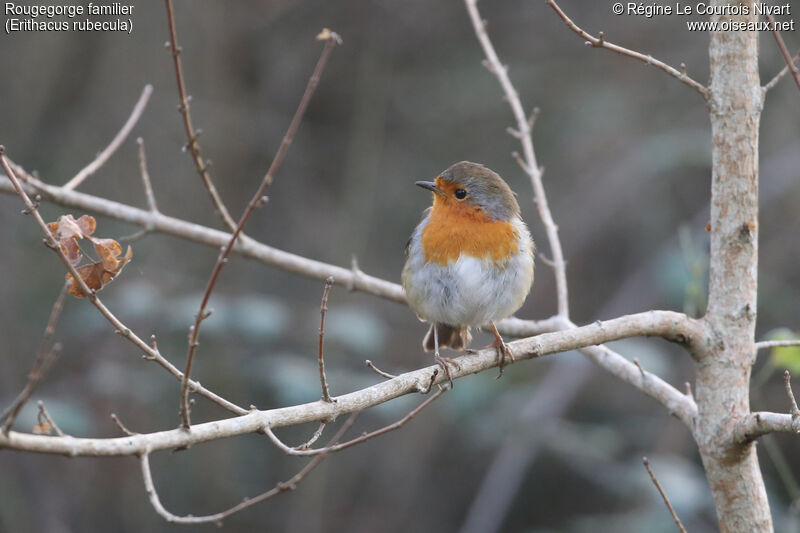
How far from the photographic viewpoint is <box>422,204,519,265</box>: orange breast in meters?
3.37

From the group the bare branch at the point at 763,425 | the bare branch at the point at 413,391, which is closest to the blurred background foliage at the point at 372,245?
the bare branch at the point at 413,391

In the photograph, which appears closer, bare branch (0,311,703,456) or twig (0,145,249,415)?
bare branch (0,311,703,456)

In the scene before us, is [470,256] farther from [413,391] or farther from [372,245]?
[372,245]

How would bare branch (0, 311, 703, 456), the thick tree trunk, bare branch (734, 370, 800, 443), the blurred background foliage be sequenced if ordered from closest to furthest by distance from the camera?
bare branch (0, 311, 703, 456) → bare branch (734, 370, 800, 443) → the thick tree trunk → the blurred background foliage

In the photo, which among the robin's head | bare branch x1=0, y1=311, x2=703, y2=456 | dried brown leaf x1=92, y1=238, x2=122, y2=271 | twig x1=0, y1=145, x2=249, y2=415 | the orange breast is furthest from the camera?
the robin's head

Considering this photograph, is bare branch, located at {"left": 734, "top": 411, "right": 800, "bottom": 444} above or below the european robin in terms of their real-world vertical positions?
below

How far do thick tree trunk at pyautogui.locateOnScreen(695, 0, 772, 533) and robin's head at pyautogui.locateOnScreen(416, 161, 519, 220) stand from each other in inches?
44.3

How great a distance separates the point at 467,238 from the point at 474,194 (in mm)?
216

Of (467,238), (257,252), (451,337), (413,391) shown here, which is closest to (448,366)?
(413,391)

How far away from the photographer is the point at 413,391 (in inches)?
87.9

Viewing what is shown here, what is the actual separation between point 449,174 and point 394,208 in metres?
4.02

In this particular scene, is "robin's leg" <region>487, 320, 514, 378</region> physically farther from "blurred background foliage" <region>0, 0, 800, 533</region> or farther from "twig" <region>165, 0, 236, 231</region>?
"blurred background foliage" <region>0, 0, 800, 533</region>

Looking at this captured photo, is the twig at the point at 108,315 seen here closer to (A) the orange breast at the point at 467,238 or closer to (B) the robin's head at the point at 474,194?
(A) the orange breast at the point at 467,238

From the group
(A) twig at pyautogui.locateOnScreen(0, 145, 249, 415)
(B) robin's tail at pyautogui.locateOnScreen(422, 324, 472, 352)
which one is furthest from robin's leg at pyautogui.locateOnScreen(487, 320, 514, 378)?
(A) twig at pyautogui.locateOnScreen(0, 145, 249, 415)
